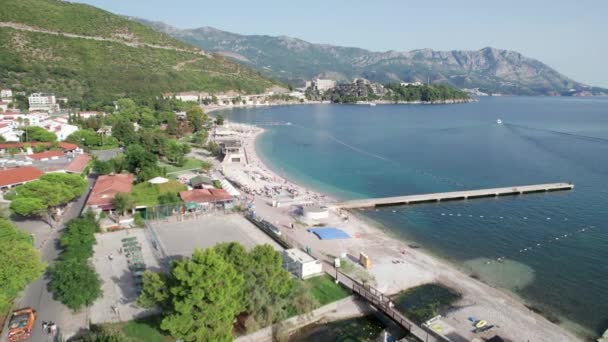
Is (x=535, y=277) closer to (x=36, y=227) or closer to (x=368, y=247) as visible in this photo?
(x=368, y=247)

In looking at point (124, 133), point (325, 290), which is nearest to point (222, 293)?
point (325, 290)

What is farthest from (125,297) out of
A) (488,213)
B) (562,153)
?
(562,153)

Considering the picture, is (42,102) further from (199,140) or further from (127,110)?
(199,140)

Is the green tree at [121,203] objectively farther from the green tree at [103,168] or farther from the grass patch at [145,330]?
the grass patch at [145,330]

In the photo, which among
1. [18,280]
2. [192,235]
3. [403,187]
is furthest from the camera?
[403,187]

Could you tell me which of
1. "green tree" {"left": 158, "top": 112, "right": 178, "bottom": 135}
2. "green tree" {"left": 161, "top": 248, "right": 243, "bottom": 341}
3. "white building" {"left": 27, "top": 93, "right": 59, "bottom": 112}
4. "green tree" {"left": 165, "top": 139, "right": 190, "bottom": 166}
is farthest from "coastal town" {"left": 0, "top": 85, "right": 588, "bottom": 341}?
"white building" {"left": 27, "top": 93, "right": 59, "bottom": 112}

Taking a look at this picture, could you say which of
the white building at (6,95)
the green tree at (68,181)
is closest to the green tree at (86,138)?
the green tree at (68,181)
